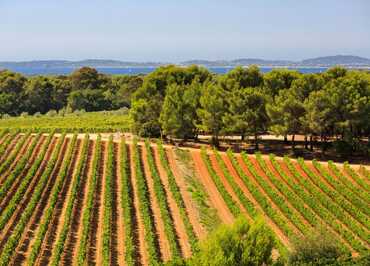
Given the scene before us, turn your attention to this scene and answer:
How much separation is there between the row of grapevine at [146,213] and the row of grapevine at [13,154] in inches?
415

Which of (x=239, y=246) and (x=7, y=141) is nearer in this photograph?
(x=239, y=246)

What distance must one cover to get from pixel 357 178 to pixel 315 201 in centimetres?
565

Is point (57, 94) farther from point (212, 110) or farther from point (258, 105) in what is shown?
point (258, 105)

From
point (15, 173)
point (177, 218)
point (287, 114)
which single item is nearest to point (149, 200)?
point (177, 218)

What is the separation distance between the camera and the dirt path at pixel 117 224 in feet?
81.4

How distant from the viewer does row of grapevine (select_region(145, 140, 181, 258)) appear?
83.6 feet

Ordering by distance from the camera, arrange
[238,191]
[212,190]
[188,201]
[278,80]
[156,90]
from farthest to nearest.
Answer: [156,90] → [278,80] → [212,190] → [238,191] → [188,201]

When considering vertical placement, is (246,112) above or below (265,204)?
above

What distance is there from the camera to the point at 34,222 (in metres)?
28.5

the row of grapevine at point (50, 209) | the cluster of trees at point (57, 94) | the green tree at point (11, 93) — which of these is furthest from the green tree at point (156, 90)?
the green tree at point (11, 93)

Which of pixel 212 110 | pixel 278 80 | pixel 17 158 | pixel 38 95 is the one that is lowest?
pixel 17 158

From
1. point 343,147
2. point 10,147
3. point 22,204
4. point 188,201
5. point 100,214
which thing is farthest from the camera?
point 10,147

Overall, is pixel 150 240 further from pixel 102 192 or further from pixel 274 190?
pixel 274 190

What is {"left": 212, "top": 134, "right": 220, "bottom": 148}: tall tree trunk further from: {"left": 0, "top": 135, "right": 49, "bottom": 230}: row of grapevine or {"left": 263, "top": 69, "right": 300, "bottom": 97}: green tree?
{"left": 0, "top": 135, "right": 49, "bottom": 230}: row of grapevine
